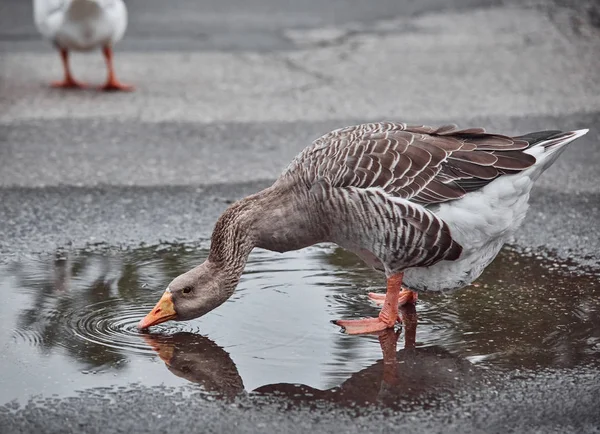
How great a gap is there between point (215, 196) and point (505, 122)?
3.24 m

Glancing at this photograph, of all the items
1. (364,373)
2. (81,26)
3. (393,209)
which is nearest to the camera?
(364,373)

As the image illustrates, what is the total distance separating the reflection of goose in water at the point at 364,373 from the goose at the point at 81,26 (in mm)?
5929

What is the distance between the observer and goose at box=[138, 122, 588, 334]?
538 cm

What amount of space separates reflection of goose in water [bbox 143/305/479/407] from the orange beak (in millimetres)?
98

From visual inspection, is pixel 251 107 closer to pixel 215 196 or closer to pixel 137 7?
pixel 215 196

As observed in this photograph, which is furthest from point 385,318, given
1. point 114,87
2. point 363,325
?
point 114,87

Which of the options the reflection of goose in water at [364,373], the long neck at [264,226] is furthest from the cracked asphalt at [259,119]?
the long neck at [264,226]

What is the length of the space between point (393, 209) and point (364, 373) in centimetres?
91

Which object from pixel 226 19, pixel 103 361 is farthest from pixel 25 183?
pixel 226 19

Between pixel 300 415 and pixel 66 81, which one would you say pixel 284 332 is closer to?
pixel 300 415

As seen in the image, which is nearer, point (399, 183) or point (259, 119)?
point (399, 183)

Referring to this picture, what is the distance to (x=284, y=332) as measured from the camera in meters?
5.57

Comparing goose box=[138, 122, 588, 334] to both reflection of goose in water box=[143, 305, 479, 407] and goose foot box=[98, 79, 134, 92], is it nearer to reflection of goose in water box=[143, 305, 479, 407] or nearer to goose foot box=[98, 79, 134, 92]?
reflection of goose in water box=[143, 305, 479, 407]

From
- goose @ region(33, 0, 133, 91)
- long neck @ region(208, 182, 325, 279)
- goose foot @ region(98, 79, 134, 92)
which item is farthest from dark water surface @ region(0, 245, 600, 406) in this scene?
goose @ region(33, 0, 133, 91)
